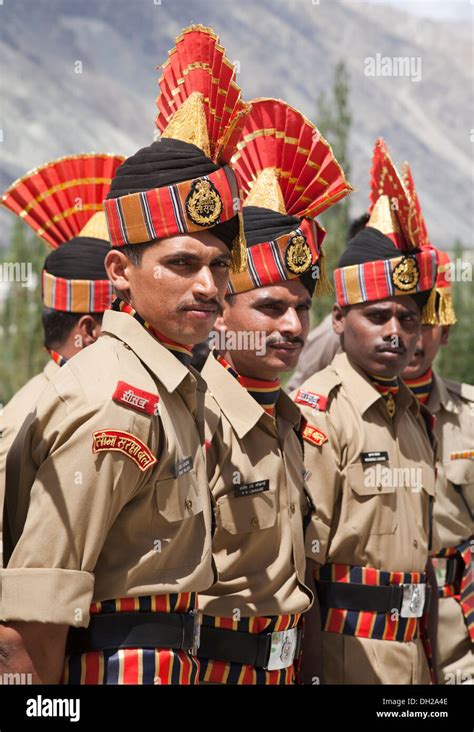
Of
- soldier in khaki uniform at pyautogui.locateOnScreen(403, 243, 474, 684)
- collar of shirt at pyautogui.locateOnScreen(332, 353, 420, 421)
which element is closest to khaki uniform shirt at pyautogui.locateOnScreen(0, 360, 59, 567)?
collar of shirt at pyautogui.locateOnScreen(332, 353, 420, 421)

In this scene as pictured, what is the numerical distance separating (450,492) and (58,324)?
2229mm

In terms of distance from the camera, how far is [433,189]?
116125mm

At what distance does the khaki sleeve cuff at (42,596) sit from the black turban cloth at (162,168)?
3.52 ft

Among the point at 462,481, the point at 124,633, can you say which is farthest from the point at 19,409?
the point at 462,481

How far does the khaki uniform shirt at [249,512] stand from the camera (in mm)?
3533

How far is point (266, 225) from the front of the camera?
13.1ft

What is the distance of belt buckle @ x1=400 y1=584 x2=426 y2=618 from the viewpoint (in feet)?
14.4

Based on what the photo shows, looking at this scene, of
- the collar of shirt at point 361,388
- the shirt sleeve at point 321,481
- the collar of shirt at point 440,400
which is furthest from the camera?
the collar of shirt at point 440,400

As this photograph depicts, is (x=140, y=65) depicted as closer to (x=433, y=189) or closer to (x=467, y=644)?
(x=433, y=189)

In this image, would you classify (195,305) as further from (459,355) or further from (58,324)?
(459,355)

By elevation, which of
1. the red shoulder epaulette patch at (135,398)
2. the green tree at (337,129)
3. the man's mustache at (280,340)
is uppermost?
the green tree at (337,129)

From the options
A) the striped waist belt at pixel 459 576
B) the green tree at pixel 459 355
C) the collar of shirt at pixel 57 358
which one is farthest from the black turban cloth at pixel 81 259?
the green tree at pixel 459 355

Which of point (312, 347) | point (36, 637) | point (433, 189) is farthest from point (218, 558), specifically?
point (433, 189)

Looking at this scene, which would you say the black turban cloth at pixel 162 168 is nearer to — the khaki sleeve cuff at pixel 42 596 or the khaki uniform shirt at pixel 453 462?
the khaki sleeve cuff at pixel 42 596
